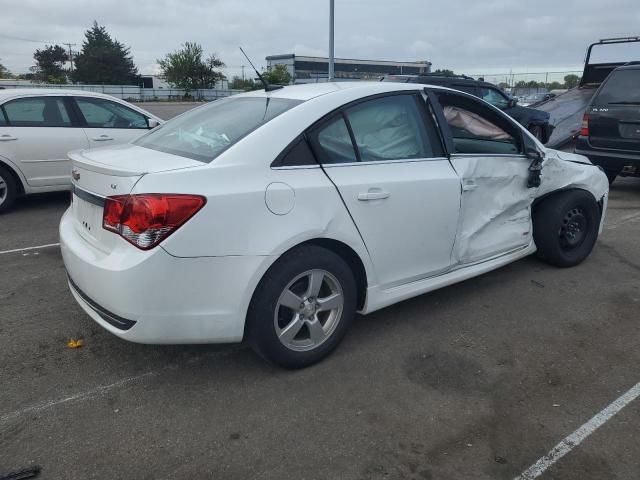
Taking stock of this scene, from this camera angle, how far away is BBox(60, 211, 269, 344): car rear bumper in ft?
8.29

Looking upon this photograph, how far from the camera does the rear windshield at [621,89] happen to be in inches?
288

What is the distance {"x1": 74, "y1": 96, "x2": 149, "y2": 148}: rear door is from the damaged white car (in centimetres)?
396

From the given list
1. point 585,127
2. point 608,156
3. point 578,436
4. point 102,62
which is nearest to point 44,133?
point 578,436

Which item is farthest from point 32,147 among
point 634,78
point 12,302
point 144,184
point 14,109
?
point 634,78

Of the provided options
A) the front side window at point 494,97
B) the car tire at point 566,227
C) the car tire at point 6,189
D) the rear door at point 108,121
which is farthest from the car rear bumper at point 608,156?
the car tire at point 6,189

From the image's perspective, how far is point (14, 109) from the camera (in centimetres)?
663

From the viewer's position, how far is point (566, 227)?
462cm

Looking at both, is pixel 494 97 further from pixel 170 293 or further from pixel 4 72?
pixel 4 72

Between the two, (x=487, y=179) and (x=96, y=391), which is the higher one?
(x=487, y=179)

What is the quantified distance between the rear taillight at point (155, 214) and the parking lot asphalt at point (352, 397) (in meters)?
0.91

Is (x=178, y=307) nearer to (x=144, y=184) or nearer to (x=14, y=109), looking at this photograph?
(x=144, y=184)

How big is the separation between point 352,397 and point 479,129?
2.47 metres

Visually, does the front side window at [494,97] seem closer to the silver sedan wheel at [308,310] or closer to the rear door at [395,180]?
the rear door at [395,180]

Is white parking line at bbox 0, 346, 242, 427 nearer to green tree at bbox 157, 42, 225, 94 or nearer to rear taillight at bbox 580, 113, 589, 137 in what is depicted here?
rear taillight at bbox 580, 113, 589, 137
